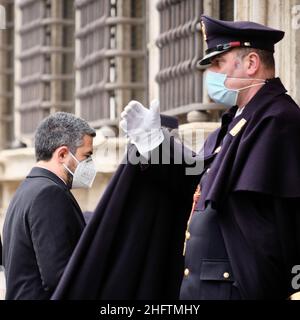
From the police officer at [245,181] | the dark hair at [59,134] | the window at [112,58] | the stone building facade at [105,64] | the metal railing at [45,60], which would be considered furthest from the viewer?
the metal railing at [45,60]

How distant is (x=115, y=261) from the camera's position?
17.2 feet

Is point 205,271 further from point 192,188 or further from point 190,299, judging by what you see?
point 192,188

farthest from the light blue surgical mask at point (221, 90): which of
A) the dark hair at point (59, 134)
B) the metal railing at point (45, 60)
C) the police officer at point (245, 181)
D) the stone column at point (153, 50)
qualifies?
the metal railing at point (45, 60)

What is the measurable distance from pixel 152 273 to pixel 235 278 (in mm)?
571

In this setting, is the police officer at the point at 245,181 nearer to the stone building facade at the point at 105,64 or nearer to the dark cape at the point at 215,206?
the dark cape at the point at 215,206

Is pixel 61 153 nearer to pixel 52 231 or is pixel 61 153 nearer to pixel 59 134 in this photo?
pixel 59 134

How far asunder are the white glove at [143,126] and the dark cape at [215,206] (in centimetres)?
18

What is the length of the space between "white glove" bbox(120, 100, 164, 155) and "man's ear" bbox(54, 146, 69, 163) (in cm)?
77

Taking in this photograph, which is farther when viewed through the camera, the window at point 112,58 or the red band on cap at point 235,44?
the window at point 112,58

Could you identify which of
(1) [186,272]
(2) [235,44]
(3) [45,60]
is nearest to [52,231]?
(1) [186,272]

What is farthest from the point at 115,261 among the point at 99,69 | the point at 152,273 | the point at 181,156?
the point at 99,69

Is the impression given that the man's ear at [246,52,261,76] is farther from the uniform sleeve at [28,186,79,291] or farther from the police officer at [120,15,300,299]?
the uniform sleeve at [28,186,79,291]

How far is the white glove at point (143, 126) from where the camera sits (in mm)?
4965

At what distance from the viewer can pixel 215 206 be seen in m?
4.87
